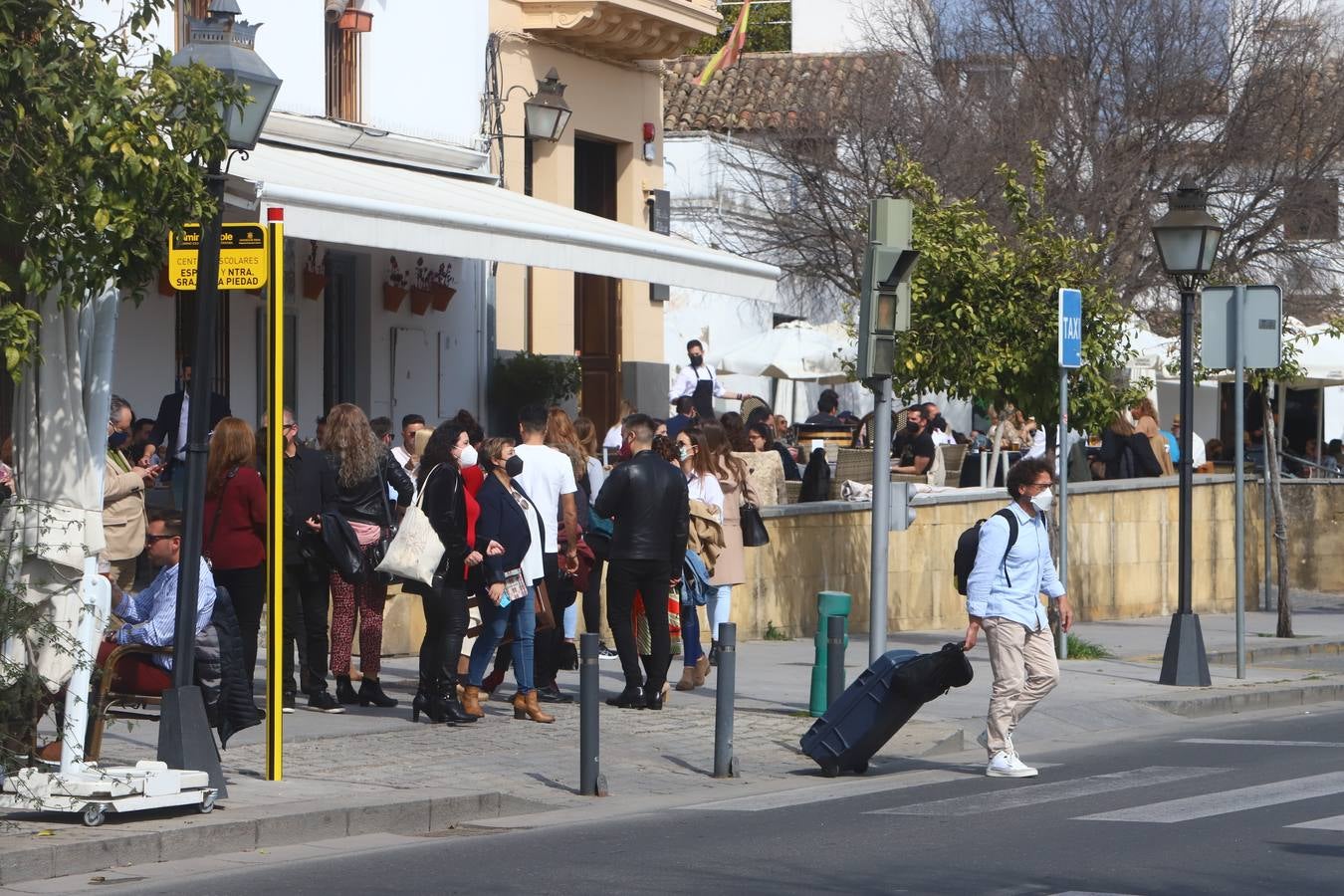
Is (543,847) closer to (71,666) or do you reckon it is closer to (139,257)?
(71,666)

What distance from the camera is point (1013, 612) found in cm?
1135

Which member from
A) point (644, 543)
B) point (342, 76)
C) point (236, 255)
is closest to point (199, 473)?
point (236, 255)

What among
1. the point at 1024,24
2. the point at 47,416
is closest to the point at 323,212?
the point at 47,416

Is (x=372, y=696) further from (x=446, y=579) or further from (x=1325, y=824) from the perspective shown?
(x=1325, y=824)

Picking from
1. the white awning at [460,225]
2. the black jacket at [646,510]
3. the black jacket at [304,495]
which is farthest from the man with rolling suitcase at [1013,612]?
the white awning at [460,225]

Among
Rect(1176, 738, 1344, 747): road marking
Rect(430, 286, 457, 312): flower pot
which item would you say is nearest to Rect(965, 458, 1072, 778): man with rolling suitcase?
Rect(1176, 738, 1344, 747): road marking

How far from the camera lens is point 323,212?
14641mm

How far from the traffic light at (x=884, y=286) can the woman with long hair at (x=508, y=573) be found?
7.18 ft

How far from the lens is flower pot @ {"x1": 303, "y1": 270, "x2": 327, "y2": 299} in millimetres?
19203

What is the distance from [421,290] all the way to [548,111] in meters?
2.22

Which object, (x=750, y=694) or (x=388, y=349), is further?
(x=388, y=349)

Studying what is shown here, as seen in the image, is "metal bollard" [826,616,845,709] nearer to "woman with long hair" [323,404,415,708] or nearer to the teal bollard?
the teal bollard

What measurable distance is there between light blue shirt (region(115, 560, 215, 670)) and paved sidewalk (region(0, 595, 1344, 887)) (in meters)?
0.52

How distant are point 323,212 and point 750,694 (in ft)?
14.5
